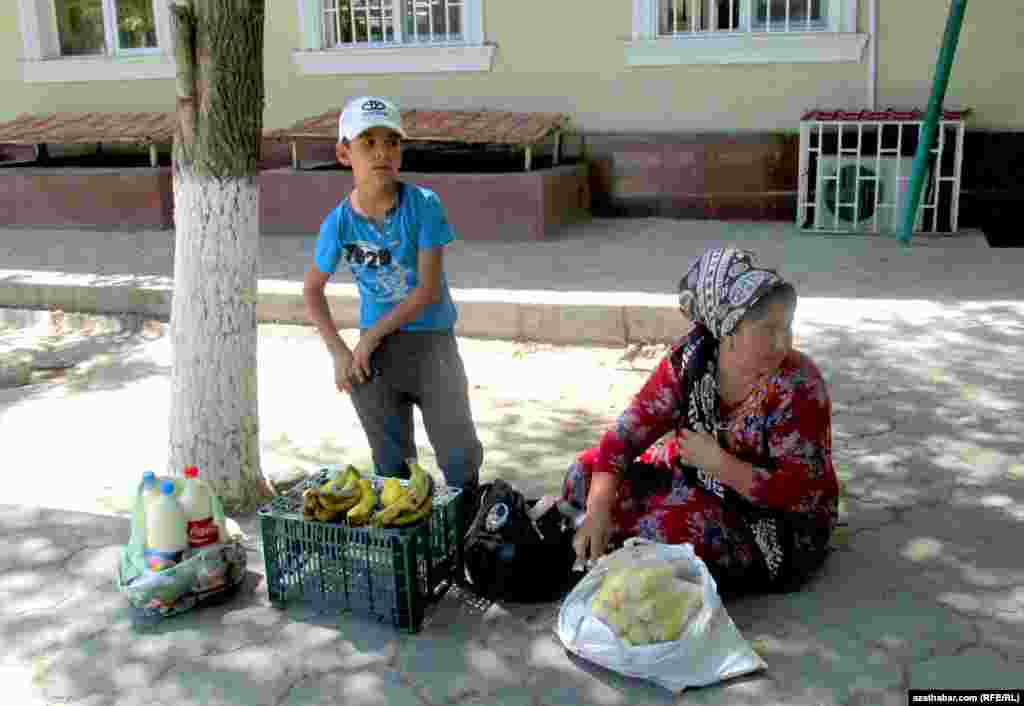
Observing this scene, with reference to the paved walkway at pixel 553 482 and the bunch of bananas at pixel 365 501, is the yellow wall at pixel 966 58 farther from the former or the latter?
the bunch of bananas at pixel 365 501

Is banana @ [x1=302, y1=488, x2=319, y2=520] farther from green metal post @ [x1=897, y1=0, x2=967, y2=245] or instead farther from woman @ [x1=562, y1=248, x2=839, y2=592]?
green metal post @ [x1=897, y1=0, x2=967, y2=245]

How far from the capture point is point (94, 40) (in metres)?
11.0

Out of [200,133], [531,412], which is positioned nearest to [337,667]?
[200,133]

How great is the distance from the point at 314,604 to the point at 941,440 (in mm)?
2516

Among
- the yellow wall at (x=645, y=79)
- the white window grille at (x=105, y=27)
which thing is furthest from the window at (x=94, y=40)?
the yellow wall at (x=645, y=79)

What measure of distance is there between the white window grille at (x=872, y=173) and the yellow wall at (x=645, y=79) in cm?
32

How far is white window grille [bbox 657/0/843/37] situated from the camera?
842 centimetres

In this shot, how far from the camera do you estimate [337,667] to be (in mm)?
2975

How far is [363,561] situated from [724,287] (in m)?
1.22

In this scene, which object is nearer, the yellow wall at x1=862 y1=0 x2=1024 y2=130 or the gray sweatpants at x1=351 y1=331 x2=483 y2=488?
the gray sweatpants at x1=351 y1=331 x2=483 y2=488

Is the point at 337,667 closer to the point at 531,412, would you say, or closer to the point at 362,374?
the point at 362,374

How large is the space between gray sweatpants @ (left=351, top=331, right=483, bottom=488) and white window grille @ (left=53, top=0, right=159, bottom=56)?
7962 mm

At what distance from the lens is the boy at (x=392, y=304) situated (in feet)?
11.5

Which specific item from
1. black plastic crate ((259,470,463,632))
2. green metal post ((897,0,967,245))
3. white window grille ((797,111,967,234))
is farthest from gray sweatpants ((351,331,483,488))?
white window grille ((797,111,967,234))
